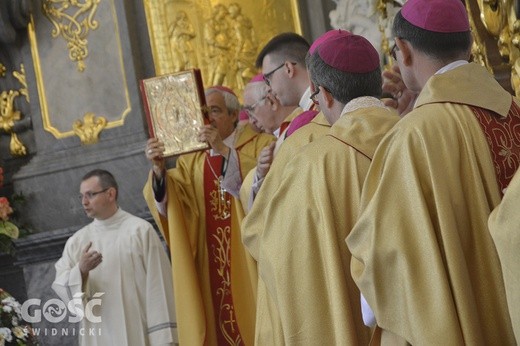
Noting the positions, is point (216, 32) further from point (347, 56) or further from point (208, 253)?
point (347, 56)

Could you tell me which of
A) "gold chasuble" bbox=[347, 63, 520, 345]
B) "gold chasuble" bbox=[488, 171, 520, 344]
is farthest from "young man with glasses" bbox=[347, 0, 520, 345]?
"gold chasuble" bbox=[488, 171, 520, 344]

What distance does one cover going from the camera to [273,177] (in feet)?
15.0

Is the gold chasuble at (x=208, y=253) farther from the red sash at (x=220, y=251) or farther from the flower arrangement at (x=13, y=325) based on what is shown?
the flower arrangement at (x=13, y=325)

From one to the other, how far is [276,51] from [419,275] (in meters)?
2.35

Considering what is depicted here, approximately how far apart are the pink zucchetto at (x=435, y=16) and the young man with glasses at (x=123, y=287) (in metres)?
3.80

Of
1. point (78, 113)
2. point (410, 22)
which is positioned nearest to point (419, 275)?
point (410, 22)

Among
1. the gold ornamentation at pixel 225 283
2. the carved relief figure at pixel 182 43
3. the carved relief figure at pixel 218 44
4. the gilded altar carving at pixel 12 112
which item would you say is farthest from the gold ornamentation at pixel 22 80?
the gold ornamentation at pixel 225 283

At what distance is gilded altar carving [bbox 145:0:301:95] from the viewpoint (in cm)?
905

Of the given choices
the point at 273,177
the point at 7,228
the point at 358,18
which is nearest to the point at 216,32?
the point at 358,18

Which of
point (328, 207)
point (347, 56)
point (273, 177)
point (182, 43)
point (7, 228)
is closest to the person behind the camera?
point (328, 207)

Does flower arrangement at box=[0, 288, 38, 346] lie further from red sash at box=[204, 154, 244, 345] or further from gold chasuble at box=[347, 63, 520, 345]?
gold chasuble at box=[347, 63, 520, 345]

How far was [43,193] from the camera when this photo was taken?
906cm

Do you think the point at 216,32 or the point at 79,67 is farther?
the point at 216,32

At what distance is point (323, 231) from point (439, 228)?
2.39 ft
